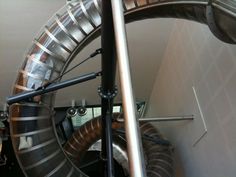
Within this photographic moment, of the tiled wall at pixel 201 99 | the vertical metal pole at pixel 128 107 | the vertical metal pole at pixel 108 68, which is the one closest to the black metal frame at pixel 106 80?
the vertical metal pole at pixel 108 68

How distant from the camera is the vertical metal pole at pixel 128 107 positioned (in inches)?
19.1

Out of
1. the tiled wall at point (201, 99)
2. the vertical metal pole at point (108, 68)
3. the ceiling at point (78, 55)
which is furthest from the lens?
the ceiling at point (78, 55)

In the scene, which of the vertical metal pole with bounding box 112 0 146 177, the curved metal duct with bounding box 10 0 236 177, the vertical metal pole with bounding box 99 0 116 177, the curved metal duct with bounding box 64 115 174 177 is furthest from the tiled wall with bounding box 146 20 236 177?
the vertical metal pole with bounding box 112 0 146 177

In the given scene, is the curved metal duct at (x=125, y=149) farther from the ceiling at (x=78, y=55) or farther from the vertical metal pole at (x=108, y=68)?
the vertical metal pole at (x=108, y=68)

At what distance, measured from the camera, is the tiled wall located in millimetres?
1426

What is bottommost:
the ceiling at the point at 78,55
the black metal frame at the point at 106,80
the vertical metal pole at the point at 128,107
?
the vertical metal pole at the point at 128,107

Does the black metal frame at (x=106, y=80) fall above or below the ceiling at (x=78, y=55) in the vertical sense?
below

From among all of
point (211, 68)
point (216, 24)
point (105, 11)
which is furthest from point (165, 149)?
point (105, 11)

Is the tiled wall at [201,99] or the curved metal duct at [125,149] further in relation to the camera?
the curved metal duct at [125,149]

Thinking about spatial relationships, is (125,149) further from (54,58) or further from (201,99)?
(54,58)

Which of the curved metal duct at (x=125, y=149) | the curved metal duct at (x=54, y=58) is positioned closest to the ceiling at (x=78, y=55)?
the curved metal duct at (x=125, y=149)

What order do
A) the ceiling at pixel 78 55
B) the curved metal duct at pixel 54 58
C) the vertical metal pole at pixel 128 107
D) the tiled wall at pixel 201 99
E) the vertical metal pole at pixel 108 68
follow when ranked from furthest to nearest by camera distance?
the ceiling at pixel 78 55 → the tiled wall at pixel 201 99 → the curved metal duct at pixel 54 58 → the vertical metal pole at pixel 108 68 → the vertical metal pole at pixel 128 107

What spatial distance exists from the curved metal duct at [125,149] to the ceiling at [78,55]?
0.36 metres

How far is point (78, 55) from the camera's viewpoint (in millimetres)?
2578
